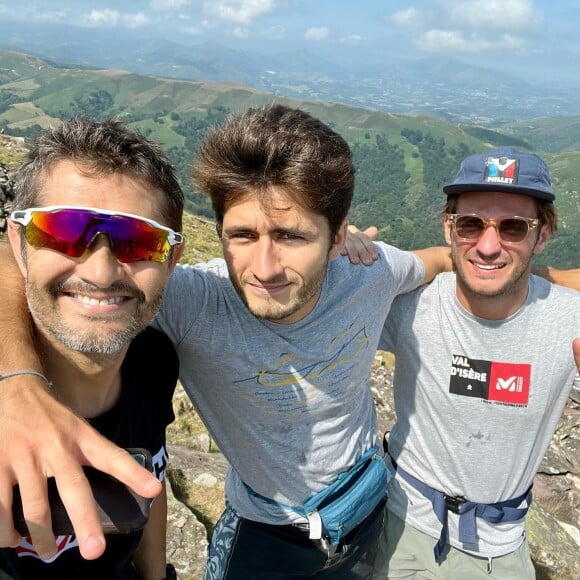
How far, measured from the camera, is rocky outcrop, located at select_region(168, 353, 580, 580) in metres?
4.83

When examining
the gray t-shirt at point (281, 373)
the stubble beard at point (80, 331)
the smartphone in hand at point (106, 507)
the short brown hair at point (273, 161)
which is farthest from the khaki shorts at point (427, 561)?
the smartphone in hand at point (106, 507)

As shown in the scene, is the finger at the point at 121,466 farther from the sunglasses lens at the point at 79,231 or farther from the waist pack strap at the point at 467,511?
the waist pack strap at the point at 467,511

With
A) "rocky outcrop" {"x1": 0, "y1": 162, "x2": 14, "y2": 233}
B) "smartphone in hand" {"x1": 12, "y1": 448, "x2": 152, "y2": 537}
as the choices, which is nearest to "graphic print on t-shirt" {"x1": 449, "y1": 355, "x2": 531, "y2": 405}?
"smartphone in hand" {"x1": 12, "y1": 448, "x2": 152, "y2": 537}

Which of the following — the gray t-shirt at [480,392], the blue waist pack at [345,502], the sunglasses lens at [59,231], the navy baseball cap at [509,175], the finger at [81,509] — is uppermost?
the navy baseball cap at [509,175]

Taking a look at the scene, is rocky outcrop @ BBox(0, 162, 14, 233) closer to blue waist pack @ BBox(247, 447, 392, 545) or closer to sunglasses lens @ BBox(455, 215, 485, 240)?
blue waist pack @ BBox(247, 447, 392, 545)

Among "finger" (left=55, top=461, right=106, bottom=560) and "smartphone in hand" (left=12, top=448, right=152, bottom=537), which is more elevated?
"finger" (left=55, top=461, right=106, bottom=560)

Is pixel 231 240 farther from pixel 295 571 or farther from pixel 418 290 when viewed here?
pixel 295 571

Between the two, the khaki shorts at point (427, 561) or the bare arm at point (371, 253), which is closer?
the bare arm at point (371, 253)

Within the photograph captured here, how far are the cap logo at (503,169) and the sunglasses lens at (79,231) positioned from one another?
8.49ft

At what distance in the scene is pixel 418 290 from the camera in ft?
13.6

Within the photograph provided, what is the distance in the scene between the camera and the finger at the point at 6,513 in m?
1.42

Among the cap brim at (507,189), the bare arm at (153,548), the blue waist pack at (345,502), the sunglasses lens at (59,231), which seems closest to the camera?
the sunglasses lens at (59,231)

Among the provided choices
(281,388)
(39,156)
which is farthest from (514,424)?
(39,156)

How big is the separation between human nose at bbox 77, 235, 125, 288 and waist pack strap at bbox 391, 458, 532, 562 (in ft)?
10.2
